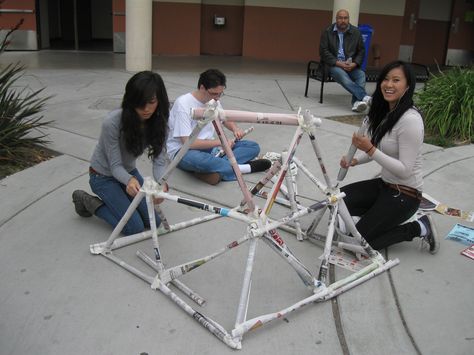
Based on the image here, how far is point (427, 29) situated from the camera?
44.2 ft

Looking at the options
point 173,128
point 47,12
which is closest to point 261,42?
point 47,12

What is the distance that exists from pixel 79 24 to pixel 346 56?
31.7 feet

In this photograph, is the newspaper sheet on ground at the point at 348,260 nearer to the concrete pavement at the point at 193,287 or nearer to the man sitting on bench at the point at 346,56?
the concrete pavement at the point at 193,287

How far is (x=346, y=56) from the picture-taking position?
760 cm

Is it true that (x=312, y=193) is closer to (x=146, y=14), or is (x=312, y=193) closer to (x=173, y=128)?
(x=173, y=128)

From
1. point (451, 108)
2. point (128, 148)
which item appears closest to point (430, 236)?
point (128, 148)

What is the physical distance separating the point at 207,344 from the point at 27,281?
3.88 feet

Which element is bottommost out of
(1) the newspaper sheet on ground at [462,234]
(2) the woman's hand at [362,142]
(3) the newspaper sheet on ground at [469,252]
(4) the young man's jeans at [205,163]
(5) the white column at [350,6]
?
(3) the newspaper sheet on ground at [469,252]

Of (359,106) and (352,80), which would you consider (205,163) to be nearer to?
(359,106)

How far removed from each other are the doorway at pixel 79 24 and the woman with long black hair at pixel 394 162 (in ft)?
34.8

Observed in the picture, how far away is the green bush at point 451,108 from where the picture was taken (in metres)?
6.26

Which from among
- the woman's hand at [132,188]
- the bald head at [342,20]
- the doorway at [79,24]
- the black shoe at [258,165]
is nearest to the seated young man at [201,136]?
the black shoe at [258,165]

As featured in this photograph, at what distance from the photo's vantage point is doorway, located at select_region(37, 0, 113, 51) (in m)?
13.2

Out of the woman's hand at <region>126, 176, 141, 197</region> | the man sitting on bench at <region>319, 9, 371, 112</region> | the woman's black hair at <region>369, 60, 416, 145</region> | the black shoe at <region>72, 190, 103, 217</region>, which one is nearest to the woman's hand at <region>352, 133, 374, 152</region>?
the woman's black hair at <region>369, 60, 416, 145</region>
